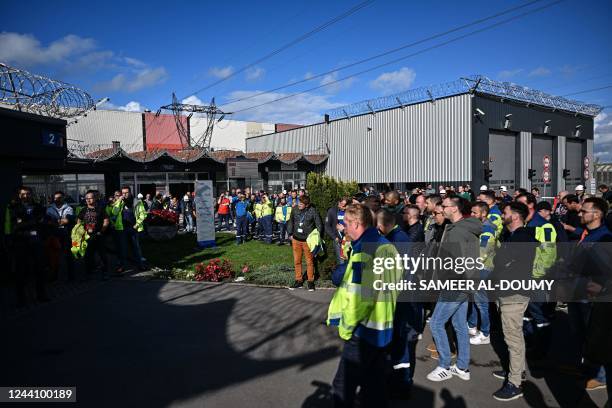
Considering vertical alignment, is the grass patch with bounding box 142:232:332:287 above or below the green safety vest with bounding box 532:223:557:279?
below

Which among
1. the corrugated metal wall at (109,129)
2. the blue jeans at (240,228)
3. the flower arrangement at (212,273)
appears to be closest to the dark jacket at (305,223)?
the flower arrangement at (212,273)

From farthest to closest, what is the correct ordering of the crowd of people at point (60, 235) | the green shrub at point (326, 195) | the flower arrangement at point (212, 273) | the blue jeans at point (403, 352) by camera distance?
1. the flower arrangement at point (212, 273)
2. the green shrub at point (326, 195)
3. the crowd of people at point (60, 235)
4. the blue jeans at point (403, 352)

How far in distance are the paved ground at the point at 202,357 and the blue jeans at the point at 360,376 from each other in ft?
3.74

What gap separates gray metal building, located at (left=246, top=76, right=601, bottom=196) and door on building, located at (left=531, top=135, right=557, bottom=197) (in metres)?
0.07

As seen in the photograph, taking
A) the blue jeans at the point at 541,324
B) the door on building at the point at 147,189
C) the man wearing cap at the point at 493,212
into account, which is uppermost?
the door on building at the point at 147,189

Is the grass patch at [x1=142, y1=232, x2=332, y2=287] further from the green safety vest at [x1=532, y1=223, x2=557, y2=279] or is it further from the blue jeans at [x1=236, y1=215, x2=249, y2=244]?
the green safety vest at [x1=532, y1=223, x2=557, y2=279]

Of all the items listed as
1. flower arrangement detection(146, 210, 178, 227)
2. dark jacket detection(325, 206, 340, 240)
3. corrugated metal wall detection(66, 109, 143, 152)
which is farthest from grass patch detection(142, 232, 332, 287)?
corrugated metal wall detection(66, 109, 143, 152)

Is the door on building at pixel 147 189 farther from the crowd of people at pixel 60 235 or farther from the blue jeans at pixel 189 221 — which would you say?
the crowd of people at pixel 60 235

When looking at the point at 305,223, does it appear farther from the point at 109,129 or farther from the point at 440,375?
the point at 109,129

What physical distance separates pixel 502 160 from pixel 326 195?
19.9 meters

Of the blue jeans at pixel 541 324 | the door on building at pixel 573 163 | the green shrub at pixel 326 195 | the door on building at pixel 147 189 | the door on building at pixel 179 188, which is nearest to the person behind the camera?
the blue jeans at pixel 541 324

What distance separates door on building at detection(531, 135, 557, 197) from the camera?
2795 cm

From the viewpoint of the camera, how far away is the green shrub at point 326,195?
9.02 m

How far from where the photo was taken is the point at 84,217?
9.06m
